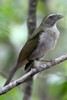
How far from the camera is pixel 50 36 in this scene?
456 centimetres

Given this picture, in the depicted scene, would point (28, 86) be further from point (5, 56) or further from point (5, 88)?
point (5, 56)

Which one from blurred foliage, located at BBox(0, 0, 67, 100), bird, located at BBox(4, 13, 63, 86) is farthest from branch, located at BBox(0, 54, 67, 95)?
bird, located at BBox(4, 13, 63, 86)

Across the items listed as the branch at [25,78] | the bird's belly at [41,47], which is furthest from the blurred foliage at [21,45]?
the branch at [25,78]

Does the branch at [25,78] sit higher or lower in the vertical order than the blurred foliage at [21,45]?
higher

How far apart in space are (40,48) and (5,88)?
100 centimetres

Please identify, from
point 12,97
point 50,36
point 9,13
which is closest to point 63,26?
point 9,13

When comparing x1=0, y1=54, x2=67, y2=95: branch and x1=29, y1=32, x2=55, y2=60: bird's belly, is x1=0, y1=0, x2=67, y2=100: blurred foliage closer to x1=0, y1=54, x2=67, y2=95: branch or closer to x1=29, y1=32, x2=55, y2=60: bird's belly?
x1=29, y1=32, x2=55, y2=60: bird's belly

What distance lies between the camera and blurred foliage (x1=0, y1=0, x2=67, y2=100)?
4430mm

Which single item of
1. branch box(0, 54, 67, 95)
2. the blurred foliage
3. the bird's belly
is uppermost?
branch box(0, 54, 67, 95)

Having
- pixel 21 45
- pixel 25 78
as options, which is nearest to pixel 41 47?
pixel 25 78

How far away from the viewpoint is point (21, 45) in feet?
20.6

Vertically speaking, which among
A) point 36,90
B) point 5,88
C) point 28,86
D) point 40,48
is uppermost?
point 5,88

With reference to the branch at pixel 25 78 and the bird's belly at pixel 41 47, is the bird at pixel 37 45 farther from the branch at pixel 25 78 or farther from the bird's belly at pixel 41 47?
the branch at pixel 25 78

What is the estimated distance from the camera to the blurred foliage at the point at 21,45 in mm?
4430
